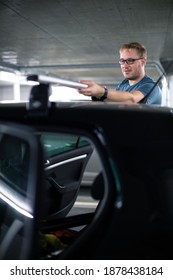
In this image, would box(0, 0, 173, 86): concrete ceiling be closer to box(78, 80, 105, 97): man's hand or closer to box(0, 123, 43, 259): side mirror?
box(78, 80, 105, 97): man's hand

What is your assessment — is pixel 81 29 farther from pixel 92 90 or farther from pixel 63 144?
pixel 92 90

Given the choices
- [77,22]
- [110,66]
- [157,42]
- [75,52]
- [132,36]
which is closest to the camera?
[77,22]

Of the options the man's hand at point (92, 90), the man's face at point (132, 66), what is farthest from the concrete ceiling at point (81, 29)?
the man's hand at point (92, 90)

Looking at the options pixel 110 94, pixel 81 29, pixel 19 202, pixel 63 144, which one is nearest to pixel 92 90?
pixel 110 94

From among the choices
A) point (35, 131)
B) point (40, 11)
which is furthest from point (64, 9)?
point (35, 131)

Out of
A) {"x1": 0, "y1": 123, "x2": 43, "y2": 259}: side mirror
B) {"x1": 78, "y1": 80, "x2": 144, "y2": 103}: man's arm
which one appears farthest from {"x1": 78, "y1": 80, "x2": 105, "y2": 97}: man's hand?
{"x1": 0, "y1": 123, "x2": 43, "y2": 259}: side mirror

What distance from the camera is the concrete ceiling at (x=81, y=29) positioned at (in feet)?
19.5

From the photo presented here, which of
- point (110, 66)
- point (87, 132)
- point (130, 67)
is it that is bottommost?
point (87, 132)

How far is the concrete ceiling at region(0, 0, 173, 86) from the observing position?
5.96 metres

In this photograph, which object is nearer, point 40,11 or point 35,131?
point 35,131

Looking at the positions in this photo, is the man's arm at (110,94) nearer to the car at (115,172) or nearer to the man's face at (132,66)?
the man's face at (132,66)

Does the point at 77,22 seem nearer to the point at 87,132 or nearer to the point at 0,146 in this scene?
the point at 0,146

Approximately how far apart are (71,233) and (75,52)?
367 inches

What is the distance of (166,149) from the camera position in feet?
3.90
